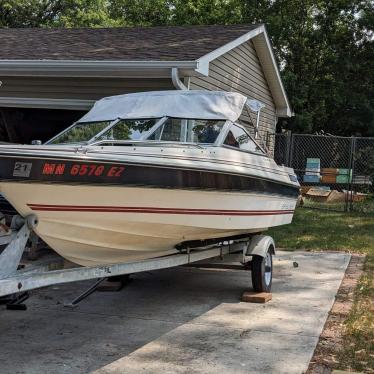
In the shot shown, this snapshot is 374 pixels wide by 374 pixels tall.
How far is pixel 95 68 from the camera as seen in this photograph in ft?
31.7

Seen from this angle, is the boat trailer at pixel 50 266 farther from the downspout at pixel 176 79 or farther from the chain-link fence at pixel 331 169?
the chain-link fence at pixel 331 169

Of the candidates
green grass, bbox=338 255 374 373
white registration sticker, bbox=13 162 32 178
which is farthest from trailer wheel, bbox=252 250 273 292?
white registration sticker, bbox=13 162 32 178

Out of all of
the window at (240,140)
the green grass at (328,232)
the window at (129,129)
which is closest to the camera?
the window at (129,129)

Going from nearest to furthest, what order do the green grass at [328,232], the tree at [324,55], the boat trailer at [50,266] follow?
the boat trailer at [50,266] < the green grass at [328,232] < the tree at [324,55]

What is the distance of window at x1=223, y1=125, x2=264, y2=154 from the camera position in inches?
229

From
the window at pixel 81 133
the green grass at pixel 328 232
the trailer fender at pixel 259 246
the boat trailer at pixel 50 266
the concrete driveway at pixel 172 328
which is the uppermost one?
the window at pixel 81 133

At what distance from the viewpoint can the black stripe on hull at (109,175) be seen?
390 cm

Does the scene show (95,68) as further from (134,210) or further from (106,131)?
(134,210)

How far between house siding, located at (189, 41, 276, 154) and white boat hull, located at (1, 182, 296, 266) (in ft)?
16.3

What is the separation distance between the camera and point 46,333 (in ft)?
16.9

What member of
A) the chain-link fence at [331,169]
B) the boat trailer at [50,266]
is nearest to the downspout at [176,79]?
the boat trailer at [50,266]

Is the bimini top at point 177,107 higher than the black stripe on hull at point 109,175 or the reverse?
higher

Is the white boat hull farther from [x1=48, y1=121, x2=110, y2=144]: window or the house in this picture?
the house

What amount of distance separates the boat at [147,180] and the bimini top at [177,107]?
0.5 inches
